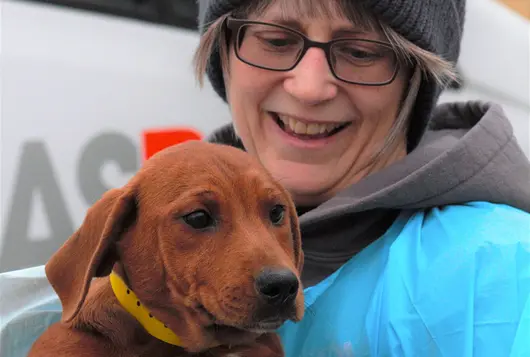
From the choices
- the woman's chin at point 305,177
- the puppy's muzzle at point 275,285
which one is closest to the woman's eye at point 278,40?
the woman's chin at point 305,177

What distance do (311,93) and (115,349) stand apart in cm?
89

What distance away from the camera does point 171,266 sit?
1.45 metres

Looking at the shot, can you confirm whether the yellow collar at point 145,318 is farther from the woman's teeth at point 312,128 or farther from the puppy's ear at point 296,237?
the woman's teeth at point 312,128

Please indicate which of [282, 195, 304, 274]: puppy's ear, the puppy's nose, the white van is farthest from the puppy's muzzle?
the white van

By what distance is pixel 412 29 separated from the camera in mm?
1879

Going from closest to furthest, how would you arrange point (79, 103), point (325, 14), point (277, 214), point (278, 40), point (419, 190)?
point (277, 214)
point (419, 190)
point (325, 14)
point (278, 40)
point (79, 103)

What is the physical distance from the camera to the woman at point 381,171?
1519 mm

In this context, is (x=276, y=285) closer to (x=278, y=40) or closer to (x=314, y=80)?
(x=314, y=80)

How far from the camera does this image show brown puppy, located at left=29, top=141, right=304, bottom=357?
142 cm

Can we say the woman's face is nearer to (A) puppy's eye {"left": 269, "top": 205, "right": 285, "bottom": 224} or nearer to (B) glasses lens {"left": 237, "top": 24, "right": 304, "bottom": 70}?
(B) glasses lens {"left": 237, "top": 24, "right": 304, "bottom": 70}

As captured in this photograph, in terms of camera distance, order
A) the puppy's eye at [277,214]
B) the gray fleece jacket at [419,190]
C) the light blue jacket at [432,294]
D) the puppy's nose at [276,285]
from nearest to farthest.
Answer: the puppy's nose at [276,285] → the light blue jacket at [432,294] → the puppy's eye at [277,214] → the gray fleece jacket at [419,190]

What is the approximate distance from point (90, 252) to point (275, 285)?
0.44m

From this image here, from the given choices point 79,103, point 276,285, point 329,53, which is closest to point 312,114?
point 329,53

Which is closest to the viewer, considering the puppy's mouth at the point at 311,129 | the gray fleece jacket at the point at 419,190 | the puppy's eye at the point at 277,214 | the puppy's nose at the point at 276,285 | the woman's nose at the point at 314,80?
→ the puppy's nose at the point at 276,285
